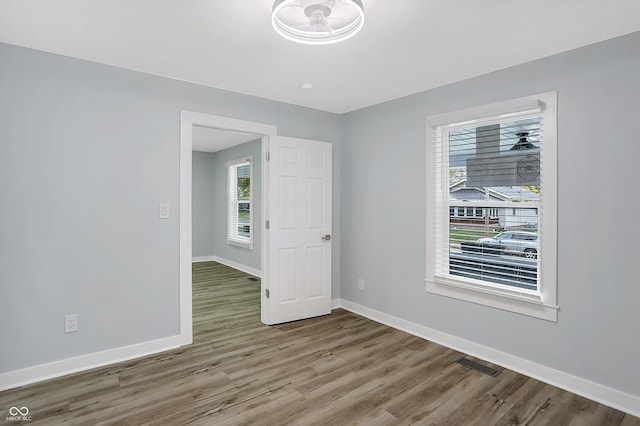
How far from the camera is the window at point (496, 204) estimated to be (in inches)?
108

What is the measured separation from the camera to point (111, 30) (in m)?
2.37

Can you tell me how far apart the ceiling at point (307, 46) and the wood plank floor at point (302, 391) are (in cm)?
250

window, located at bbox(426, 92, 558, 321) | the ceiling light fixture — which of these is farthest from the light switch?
window, located at bbox(426, 92, 558, 321)

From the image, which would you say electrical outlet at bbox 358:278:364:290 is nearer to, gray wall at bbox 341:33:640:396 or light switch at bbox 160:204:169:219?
gray wall at bbox 341:33:640:396

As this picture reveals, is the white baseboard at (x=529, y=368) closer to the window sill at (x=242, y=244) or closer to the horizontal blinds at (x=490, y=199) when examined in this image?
the horizontal blinds at (x=490, y=199)

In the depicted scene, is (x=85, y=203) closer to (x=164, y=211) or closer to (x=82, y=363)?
(x=164, y=211)

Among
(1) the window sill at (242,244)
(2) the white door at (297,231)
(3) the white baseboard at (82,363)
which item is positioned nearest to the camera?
(3) the white baseboard at (82,363)

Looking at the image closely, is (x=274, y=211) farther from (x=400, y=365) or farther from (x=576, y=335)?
(x=576, y=335)

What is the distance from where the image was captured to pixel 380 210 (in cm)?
407

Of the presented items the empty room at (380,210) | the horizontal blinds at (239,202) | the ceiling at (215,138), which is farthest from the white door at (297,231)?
the horizontal blinds at (239,202)

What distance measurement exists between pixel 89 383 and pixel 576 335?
11.8ft

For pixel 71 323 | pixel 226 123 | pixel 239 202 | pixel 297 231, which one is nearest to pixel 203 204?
pixel 239 202

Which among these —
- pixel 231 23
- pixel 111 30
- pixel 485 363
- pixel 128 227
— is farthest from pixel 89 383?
pixel 485 363

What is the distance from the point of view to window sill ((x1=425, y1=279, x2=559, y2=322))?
2758mm
